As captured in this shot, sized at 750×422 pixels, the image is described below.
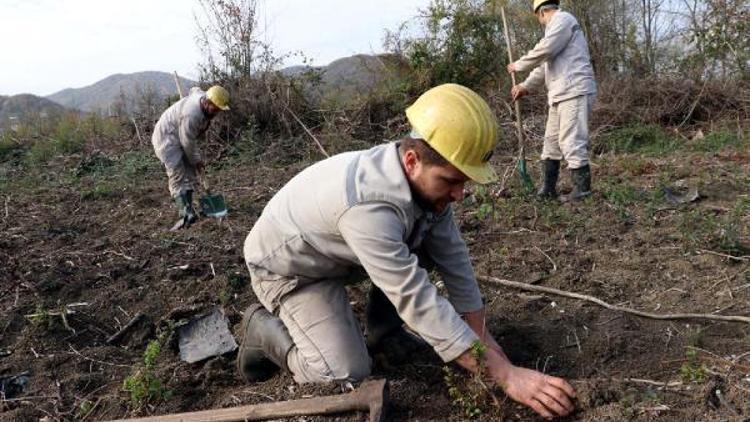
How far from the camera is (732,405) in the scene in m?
2.15

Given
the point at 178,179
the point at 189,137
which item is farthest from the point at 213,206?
the point at 189,137

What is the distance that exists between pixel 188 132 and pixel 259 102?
4298 millimetres

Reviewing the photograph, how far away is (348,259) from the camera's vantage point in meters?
2.59

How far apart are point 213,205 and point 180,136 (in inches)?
34.6

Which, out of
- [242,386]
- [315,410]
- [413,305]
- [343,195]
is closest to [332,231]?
[343,195]

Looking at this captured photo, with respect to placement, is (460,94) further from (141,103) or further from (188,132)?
(141,103)

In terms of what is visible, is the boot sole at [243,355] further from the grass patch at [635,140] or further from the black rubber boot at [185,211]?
the grass patch at [635,140]

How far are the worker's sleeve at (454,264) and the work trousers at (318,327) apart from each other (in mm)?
475

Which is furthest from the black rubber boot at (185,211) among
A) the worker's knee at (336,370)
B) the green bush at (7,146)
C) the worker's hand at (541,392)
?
the green bush at (7,146)

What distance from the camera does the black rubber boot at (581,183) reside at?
541cm

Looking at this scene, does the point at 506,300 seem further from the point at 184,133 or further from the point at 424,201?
the point at 184,133

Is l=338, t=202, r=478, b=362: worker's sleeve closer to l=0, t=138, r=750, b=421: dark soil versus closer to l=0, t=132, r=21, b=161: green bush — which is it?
l=0, t=138, r=750, b=421: dark soil

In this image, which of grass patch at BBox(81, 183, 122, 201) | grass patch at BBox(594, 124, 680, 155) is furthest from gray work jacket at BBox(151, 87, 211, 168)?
grass patch at BBox(594, 124, 680, 155)

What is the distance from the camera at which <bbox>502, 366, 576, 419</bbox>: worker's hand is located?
213cm
